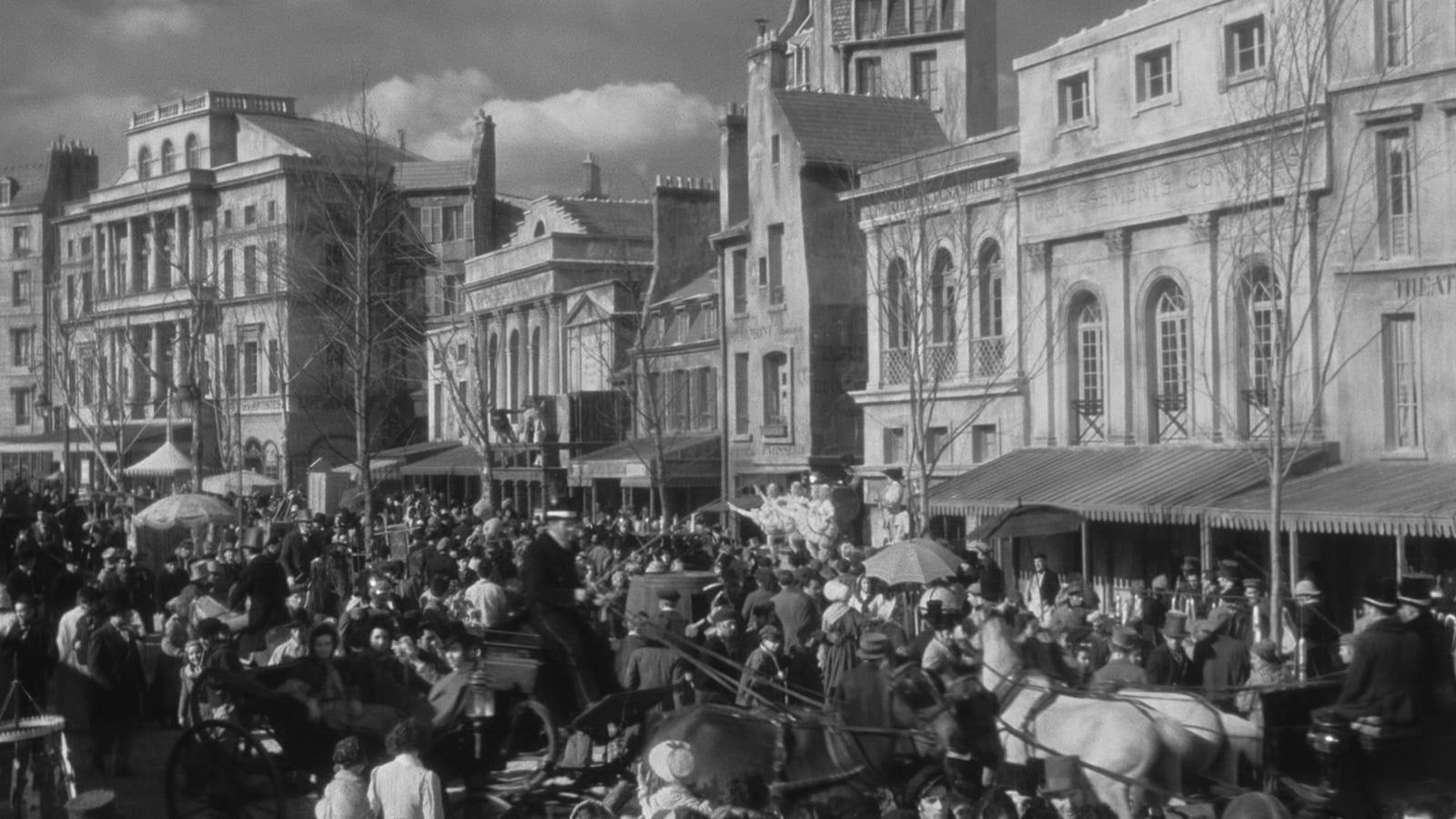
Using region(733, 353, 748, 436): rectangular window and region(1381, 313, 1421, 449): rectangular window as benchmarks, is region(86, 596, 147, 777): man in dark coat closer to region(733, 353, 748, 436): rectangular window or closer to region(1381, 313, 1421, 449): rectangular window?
region(1381, 313, 1421, 449): rectangular window

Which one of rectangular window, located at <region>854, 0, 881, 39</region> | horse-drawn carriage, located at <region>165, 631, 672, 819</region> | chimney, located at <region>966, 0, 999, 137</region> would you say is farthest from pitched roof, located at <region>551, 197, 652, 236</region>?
horse-drawn carriage, located at <region>165, 631, 672, 819</region>

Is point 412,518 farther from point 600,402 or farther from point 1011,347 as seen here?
point 1011,347

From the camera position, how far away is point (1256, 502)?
918 inches

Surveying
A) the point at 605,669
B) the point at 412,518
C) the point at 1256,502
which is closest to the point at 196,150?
the point at 412,518

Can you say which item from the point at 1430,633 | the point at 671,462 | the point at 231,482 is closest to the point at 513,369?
the point at 671,462

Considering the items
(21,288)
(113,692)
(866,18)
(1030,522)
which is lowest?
(113,692)

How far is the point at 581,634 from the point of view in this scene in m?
12.2

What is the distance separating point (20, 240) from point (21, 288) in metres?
2.51

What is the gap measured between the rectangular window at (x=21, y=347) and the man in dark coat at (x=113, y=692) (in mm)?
76104

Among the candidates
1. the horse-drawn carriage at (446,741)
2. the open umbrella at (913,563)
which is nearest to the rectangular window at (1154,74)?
the open umbrella at (913,563)

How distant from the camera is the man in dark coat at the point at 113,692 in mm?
15203

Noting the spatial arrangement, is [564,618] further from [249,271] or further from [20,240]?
[20,240]

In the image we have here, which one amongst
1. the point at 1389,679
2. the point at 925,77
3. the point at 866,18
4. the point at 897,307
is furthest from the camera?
the point at 866,18

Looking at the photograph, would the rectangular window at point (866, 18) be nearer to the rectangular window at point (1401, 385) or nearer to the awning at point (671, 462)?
the awning at point (671, 462)
